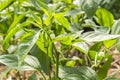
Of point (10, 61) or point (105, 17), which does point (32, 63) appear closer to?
point (10, 61)

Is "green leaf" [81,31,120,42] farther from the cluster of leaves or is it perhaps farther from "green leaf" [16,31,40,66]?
"green leaf" [16,31,40,66]

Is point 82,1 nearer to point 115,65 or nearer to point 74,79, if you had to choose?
point 74,79

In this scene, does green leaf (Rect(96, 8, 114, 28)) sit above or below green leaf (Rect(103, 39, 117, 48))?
above

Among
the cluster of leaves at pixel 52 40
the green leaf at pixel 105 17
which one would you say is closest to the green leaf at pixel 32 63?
the cluster of leaves at pixel 52 40

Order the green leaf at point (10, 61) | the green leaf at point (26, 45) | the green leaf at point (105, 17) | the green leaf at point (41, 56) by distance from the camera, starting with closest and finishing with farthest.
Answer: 1. the green leaf at point (26, 45)
2. the green leaf at point (10, 61)
3. the green leaf at point (41, 56)
4. the green leaf at point (105, 17)

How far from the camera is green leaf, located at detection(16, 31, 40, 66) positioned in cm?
67

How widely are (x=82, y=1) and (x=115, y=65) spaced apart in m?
0.99

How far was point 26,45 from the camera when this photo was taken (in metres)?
0.69

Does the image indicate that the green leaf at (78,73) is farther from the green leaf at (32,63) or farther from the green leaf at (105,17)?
the green leaf at (105,17)

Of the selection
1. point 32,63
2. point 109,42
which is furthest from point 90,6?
point 32,63

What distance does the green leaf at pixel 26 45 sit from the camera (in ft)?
2.19

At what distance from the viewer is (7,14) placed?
3.66ft

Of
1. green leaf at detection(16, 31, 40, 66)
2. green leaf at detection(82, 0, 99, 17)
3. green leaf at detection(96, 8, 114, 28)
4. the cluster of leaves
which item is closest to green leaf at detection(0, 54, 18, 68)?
the cluster of leaves

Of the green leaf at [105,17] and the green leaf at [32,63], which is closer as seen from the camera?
the green leaf at [32,63]
